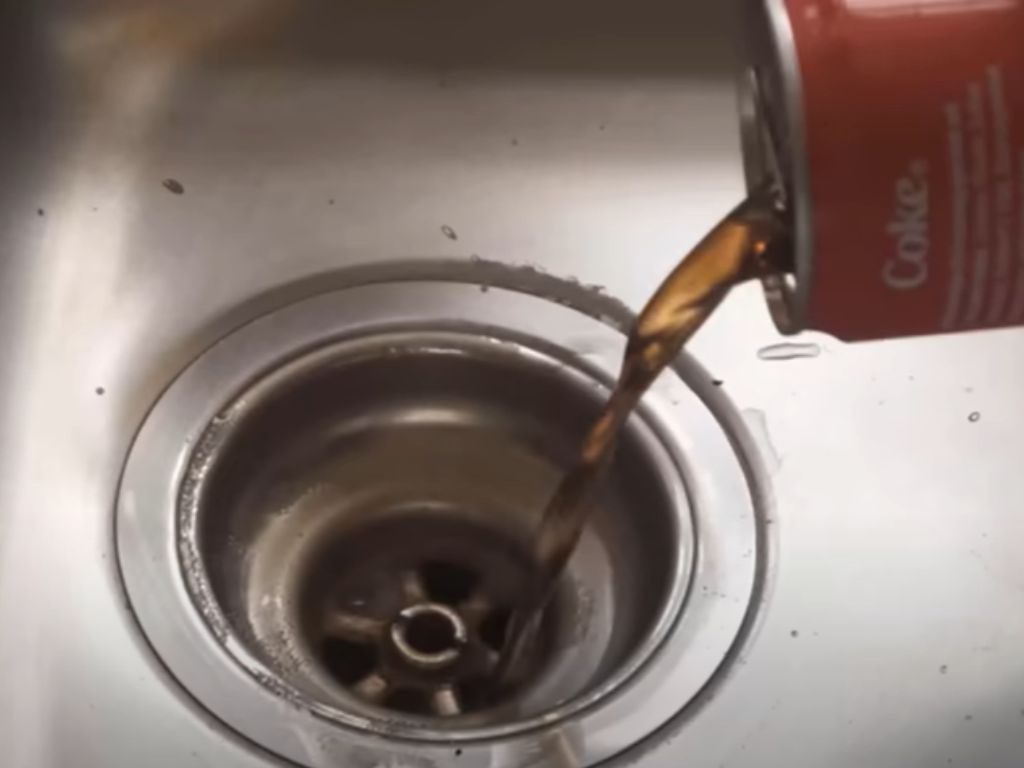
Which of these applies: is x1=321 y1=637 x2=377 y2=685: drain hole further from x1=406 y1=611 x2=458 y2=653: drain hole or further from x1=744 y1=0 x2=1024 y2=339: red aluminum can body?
x1=744 y1=0 x2=1024 y2=339: red aluminum can body

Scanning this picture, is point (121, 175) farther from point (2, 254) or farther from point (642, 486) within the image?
point (642, 486)

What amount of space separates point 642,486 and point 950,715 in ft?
0.47

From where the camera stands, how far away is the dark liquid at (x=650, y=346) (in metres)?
0.48

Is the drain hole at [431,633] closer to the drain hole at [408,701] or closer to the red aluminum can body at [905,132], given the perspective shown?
the drain hole at [408,701]

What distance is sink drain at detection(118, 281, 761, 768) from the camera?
555mm

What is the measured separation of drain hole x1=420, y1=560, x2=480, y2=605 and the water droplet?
0.16 metres

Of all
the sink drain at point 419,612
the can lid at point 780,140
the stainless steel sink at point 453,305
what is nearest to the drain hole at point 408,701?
the sink drain at point 419,612

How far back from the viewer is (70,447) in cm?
61

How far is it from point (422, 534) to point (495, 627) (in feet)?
0.17

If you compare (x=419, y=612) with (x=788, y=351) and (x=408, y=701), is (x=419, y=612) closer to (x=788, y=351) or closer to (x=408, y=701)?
(x=408, y=701)

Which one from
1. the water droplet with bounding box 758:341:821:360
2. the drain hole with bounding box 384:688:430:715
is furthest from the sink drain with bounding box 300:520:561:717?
the water droplet with bounding box 758:341:821:360

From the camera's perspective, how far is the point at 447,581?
27.6 inches

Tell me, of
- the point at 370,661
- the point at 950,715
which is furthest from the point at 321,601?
the point at 950,715

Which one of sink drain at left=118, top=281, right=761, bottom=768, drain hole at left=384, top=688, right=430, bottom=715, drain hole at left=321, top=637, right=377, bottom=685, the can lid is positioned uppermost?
the can lid
